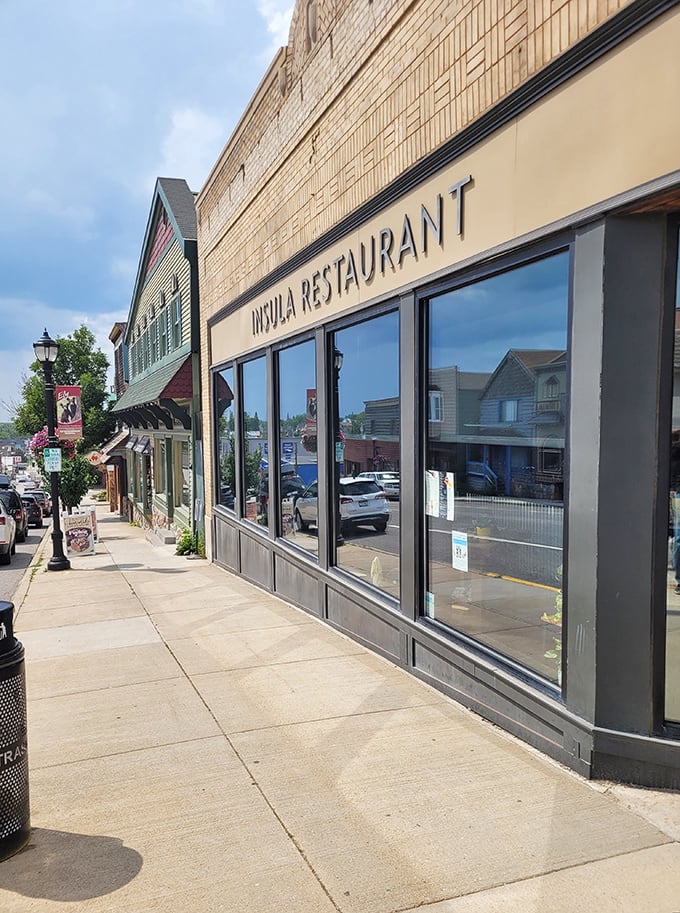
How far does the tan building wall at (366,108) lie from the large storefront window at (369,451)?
517 mm

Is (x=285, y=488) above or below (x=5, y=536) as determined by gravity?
above

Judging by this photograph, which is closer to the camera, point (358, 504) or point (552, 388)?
point (552, 388)

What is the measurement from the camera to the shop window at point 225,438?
1218 cm

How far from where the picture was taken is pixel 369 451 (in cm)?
688

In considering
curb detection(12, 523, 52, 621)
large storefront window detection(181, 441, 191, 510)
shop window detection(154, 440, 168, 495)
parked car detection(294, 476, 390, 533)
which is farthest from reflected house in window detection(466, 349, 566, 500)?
shop window detection(154, 440, 168, 495)

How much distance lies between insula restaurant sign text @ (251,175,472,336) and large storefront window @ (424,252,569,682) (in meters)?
0.47

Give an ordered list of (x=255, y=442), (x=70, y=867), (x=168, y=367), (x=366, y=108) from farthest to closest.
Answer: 1. (x=168, y=367)
2. (x=255, y=442)
3. (x=366, y=108)
4. (x=70, y=867)

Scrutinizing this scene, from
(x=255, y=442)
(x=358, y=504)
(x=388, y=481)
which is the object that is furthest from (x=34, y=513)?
(x=388, y=481)

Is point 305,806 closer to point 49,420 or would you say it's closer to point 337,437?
point 337,437

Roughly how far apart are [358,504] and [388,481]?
33.3 inches

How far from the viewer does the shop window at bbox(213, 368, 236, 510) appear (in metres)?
12.2

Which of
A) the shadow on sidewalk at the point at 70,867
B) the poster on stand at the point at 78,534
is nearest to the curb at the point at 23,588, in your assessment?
the poster on stand at the point at 78,534

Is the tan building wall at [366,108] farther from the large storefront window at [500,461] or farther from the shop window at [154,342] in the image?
the shop window at [154,342]

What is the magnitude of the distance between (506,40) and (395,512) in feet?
11.6
